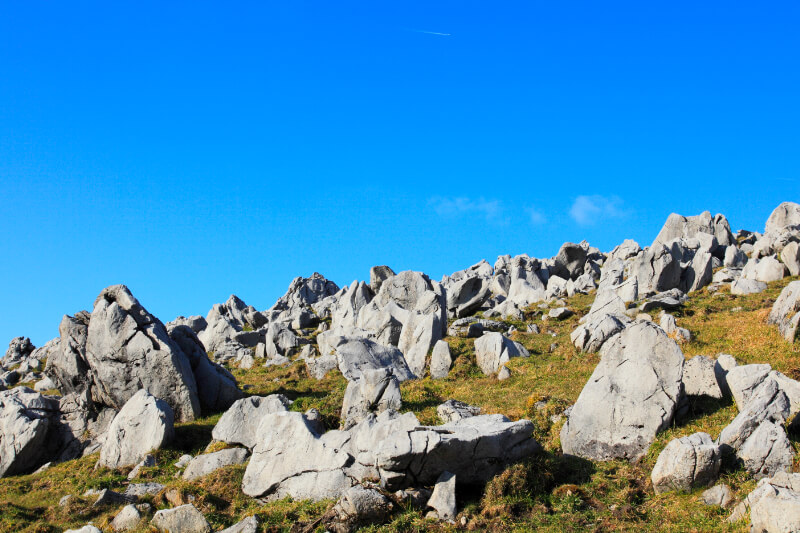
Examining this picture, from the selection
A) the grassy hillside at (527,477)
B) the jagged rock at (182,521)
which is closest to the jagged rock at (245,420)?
the grassy hillside at (527,477)

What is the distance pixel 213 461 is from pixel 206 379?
43.9 feet

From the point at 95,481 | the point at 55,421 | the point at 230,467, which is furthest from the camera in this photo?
the point at 55,421

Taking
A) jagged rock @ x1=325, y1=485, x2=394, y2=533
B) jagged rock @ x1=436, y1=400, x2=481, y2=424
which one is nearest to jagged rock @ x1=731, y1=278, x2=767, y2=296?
jagged rock @ x1=436, y1=400, x2=481, y2=424

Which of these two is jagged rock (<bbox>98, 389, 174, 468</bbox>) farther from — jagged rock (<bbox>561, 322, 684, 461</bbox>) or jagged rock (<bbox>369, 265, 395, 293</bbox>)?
jagged rock (<bbox>369, 265, 395, 293</bbox>)

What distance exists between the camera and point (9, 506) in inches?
906

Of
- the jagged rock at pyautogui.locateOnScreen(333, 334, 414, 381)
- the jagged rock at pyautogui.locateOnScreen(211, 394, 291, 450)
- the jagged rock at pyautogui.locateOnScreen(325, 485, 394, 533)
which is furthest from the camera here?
the jagged rock at pyautogui.locateOnScreen(333, 334, 414, 381)

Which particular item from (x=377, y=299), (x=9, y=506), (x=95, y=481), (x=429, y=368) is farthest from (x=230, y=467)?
(x=377, y=299)

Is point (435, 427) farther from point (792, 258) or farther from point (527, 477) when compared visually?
point (792, 258)

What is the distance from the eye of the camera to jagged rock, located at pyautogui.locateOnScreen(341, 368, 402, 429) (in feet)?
85.5

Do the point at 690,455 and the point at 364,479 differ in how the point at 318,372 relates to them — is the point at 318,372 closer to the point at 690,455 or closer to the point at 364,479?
the point at 364,479

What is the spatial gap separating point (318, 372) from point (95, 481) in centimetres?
2040

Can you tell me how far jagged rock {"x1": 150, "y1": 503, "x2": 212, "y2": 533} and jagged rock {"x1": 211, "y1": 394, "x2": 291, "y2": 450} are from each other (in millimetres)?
6733

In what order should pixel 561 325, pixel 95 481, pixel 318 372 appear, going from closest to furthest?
pixel 95 481
pixel 318 372
pixel 561 325

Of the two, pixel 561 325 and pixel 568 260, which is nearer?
pixel 561 325
